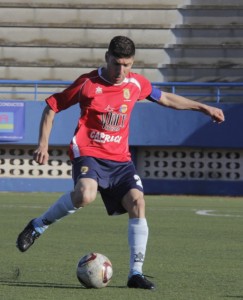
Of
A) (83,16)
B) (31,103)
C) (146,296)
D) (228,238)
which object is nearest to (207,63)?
(83,16)

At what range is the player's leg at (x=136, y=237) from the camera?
7465 mm

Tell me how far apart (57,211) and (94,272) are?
790mm

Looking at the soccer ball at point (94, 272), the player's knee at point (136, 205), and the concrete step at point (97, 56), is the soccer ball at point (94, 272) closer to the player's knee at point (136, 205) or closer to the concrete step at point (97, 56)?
the player's knee at point (136, 205)

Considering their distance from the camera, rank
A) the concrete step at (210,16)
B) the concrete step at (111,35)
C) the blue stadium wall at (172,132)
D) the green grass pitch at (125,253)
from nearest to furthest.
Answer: the green grass pitch at (125,253) < the blue stadium wall at (172,132) < the concrete step at (111,35) < the concrete step at (210,16)

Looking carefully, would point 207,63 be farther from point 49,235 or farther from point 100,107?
point 100,107

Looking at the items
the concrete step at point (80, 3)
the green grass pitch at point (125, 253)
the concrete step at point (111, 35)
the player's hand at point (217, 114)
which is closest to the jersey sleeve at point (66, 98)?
the player's hand at point (217, 114)

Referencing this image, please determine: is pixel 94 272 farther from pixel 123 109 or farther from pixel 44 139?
pixel 123 109

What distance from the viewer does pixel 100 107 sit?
7840 millimetres

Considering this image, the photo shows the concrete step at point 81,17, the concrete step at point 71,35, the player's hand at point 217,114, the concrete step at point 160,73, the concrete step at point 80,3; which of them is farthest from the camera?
the concrete step at point 80,3

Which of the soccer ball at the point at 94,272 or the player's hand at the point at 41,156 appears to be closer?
the soccer ball at the point at 94,272

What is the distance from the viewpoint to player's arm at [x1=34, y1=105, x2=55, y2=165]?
7.60 metres

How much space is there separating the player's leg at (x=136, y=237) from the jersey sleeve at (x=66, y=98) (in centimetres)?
84

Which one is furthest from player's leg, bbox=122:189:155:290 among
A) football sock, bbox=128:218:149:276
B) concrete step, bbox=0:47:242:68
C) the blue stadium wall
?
concrete step, bbox=0:47:242:68

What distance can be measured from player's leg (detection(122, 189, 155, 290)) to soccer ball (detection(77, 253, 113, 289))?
21 centimetres
